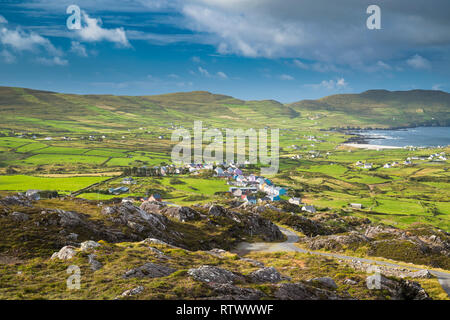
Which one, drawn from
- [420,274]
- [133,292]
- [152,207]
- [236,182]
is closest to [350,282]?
[420,274]

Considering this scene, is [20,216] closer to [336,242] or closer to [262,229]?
[262,229]

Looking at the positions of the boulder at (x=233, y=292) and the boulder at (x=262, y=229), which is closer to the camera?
the boulder at (x=233, y=292)

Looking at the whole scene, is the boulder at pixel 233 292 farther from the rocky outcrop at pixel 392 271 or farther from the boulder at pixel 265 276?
the rocky outcrop at pixel 392 271

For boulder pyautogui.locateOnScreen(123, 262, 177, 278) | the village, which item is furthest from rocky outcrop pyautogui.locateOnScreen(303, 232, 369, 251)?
the village

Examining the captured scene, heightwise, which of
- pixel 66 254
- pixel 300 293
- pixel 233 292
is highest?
pixel 233 292

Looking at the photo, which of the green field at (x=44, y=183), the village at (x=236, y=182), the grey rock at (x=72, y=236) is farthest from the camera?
the village at (x=236, y=182)

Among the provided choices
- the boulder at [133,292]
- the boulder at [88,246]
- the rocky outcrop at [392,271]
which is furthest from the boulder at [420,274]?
the boulder at [88,246]
